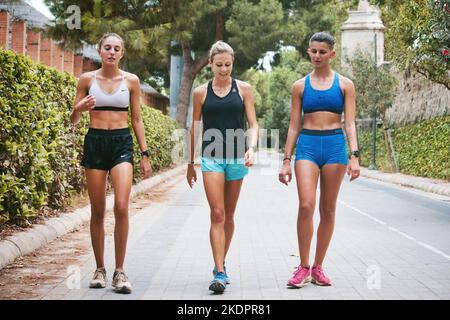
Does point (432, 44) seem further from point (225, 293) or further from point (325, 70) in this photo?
point (225, 293)

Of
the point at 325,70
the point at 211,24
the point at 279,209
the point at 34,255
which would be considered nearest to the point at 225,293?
the point at 325,70

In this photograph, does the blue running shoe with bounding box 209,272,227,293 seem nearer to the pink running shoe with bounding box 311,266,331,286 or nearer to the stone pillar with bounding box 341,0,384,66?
the pink running shoe with bounding box 311,266,331,286

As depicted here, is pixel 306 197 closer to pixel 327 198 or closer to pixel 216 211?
pixel 327 198

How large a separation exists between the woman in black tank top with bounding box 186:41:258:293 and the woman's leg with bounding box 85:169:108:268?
0.89 m

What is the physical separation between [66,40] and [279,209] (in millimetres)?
16440

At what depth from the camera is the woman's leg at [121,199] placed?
656 cm

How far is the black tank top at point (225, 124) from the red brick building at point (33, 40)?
17110mm

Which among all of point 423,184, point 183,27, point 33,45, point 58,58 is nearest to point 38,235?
point 423,184

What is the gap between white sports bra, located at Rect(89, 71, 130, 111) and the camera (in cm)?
660

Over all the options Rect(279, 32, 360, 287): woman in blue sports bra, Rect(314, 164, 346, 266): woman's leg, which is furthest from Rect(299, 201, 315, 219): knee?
Rect(314, 164, 346, 266): woman's leg

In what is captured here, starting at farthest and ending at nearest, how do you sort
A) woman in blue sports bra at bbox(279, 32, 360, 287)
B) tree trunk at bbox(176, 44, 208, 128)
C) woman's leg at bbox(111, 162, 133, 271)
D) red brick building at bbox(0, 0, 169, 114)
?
tree trunk at bbox(176, 44, 208, 128) → red brick building at bbox(0, 0, 169, 114) → woman in blue sports bra at bbox(279, 32, 360, 287) → woman's leg at bbox(111, 162, 133, 271)

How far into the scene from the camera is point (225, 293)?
21.5 feet

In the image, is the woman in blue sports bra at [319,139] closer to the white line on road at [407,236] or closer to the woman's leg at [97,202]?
the woman's leg at [97,202]

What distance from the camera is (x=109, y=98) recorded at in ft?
21.7
